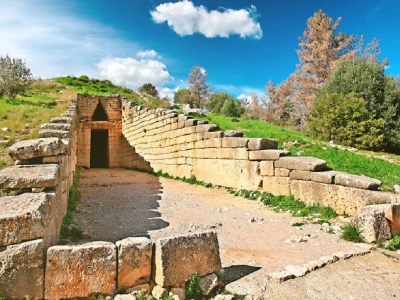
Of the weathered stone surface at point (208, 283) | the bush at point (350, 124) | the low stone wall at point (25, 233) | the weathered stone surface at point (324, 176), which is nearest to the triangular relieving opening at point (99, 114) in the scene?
the bush at point (350, 124)

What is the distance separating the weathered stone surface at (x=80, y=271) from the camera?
2.74 m

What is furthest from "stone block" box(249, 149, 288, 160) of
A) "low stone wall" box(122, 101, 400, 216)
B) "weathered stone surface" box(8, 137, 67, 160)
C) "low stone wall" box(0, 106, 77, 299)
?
"low stone wall" box(0, 106, 77, 299)

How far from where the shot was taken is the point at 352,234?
464 cm

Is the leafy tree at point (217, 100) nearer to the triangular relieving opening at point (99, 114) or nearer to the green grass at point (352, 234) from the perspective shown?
the triangular relieving opening at point (99, 114)

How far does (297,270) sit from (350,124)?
38.1ft

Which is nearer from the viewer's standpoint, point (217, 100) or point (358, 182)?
point (358, 182)

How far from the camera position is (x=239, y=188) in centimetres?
830

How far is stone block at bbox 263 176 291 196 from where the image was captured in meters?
6.96

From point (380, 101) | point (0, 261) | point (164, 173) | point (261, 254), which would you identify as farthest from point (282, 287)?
point (380, 101)

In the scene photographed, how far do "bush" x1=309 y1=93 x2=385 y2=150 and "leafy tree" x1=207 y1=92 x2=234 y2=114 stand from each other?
26231 mm

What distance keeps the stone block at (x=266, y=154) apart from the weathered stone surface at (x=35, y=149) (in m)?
4.70

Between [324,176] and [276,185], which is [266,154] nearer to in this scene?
[276,185]

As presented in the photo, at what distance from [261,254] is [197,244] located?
4.51 feet

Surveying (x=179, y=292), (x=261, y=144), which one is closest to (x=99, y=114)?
(x=261, y=144)
